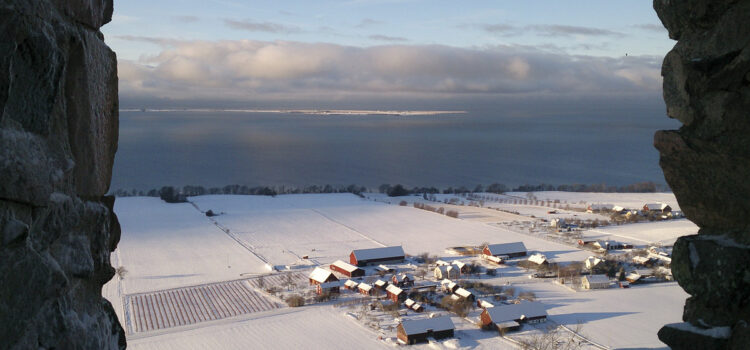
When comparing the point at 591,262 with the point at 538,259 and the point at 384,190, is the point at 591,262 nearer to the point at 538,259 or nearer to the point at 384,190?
the point at 538,259

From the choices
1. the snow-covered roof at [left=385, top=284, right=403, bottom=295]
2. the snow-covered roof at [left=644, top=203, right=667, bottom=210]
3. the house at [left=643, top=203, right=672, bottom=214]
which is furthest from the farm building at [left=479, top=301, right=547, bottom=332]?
the snow-covered roof at [left=644, top=203, right=667, bottom=210]

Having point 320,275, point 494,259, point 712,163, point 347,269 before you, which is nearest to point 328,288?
point 320,275

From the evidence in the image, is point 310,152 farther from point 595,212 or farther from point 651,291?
point 651,291

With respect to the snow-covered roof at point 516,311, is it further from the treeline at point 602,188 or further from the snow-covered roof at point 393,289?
the treeline at point 602,188

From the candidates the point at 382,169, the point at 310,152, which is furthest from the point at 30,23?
the point at 310,152

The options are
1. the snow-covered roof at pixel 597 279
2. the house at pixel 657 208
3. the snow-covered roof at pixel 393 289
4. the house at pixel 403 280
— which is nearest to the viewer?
the snow-covered roof at pixel 393 289

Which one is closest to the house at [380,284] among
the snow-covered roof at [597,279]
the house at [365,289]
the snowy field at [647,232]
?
the house at [365,289]

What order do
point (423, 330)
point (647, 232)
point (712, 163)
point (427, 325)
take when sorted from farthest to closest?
point (647, 232), point (427, 325), point (423, 330), point (712, 163)
